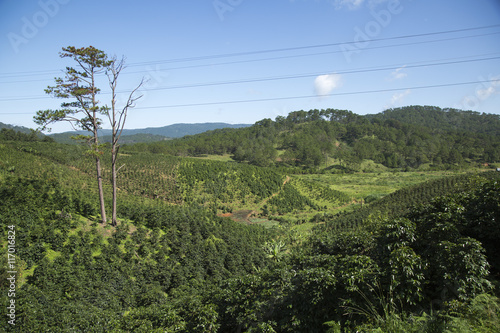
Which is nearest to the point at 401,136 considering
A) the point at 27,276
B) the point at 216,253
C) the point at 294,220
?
the point at 294,220

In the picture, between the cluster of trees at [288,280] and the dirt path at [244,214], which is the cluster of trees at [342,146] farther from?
the cluster of trees at [288,280]

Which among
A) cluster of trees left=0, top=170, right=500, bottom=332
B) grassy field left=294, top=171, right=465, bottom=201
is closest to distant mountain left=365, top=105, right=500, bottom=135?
grassy field left=294, top=171, right=465, bottom=201

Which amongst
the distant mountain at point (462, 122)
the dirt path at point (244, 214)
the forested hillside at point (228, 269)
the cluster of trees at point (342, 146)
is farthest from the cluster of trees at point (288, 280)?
the distant mountain at point (462, 122)

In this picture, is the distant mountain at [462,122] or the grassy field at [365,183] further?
the distant mountain at [462,122]

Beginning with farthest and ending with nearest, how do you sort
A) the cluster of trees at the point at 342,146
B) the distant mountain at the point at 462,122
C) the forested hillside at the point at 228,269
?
the distant mountain at the point at 462,122 → the cluster of trees at the point at 342,146 → the forested hillside at the point at 228,269

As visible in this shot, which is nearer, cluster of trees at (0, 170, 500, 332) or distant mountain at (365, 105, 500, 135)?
cluster of trees at (0, 170, 500, 332)

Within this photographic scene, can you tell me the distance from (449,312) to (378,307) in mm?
1308

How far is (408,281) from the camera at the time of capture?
5.29 meters

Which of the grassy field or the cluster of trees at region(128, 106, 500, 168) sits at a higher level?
the cluster of trees at region(128, 106, 500, 168)

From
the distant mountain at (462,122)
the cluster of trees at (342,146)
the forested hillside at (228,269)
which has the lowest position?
the forested hillside at (228,269)

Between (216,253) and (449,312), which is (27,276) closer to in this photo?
(216,253)

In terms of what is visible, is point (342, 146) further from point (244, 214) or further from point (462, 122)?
point (462, 122)

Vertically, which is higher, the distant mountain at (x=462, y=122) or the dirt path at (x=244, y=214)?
the distant mountain at (x=462, y=122)

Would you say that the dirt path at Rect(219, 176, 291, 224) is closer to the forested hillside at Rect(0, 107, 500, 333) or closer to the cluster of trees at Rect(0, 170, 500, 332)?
the forested hillside at Rect(0, 107, 500, 333)
